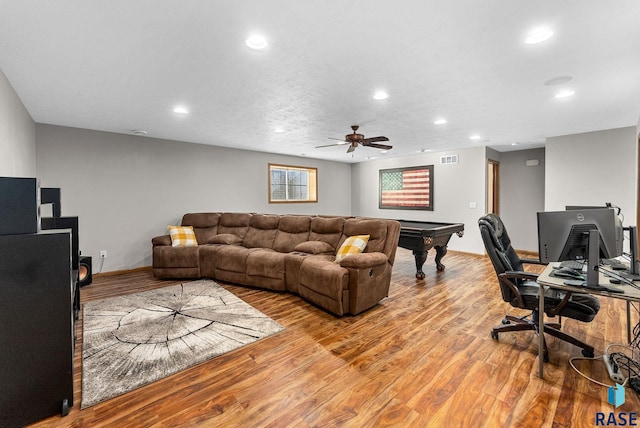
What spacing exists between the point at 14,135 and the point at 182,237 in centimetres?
238

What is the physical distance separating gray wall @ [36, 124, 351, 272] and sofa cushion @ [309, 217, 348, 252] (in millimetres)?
2694

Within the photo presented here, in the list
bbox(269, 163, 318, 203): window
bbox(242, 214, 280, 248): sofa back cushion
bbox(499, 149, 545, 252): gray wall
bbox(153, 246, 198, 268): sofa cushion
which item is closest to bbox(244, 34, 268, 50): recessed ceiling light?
bbox(242, 214, 280, 248): sofa back cushion

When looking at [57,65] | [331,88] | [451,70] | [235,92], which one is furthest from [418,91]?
[57,65]

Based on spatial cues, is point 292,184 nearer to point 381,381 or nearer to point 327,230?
point 327,230

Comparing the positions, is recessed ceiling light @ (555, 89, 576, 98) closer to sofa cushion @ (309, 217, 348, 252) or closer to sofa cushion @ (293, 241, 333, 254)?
sofa cushion @ (309, 217, 348, 252)

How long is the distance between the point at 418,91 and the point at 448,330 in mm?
2467

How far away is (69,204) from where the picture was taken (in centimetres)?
448

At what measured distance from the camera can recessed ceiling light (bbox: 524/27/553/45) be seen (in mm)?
1894

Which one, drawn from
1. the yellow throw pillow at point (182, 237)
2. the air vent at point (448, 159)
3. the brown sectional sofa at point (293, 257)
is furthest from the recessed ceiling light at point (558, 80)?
the yellow throw pillow at point (182, 237)

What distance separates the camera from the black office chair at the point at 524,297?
2166 millimetres

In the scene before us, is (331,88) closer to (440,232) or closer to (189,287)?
(440,232)

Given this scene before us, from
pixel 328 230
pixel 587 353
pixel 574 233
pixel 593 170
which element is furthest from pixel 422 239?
pixel 593 170

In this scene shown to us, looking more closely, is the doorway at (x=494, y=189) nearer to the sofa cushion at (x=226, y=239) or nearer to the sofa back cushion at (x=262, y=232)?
the sofa back cushion at (x=262, y=232)

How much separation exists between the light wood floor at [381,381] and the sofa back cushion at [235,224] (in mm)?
2374
